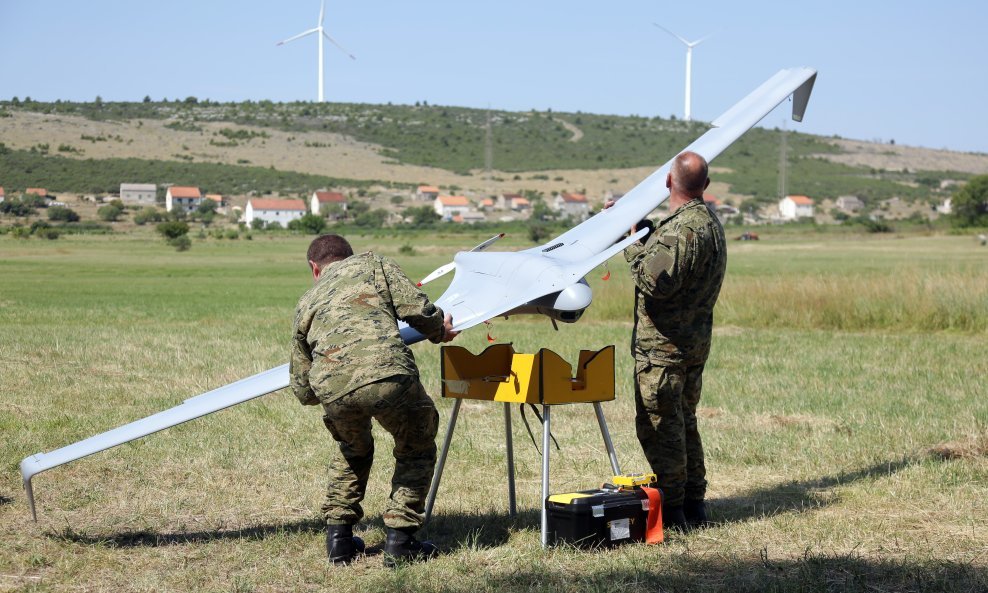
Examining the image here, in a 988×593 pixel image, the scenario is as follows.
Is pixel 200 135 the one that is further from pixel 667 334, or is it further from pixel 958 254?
pixel 667 334

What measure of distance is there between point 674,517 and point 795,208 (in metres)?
131

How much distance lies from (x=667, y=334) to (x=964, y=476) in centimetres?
356

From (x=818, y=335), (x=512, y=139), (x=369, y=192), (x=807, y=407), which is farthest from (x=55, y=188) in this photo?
(x=512, y=139)

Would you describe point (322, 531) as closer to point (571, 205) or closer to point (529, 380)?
point (529, 380)

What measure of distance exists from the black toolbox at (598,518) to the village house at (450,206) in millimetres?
112366

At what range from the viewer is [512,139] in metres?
185

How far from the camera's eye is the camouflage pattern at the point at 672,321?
6.77 metres

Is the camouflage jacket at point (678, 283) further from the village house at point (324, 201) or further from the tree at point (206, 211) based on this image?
the village house at point (324, 201)

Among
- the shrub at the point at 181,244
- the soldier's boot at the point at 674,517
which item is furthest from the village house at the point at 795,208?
the soldier's boot at the point at 674,517

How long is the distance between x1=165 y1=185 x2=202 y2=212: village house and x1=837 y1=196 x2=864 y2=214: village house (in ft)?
283

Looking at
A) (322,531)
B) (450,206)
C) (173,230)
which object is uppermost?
(450,206)

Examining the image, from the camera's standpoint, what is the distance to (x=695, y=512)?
7.43m

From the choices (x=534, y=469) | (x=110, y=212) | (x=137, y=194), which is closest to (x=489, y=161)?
(x=137, y=194)

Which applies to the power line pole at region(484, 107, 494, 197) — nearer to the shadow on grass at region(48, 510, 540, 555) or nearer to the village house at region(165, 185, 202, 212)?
the village house at region(165, 185, 202, 212)
